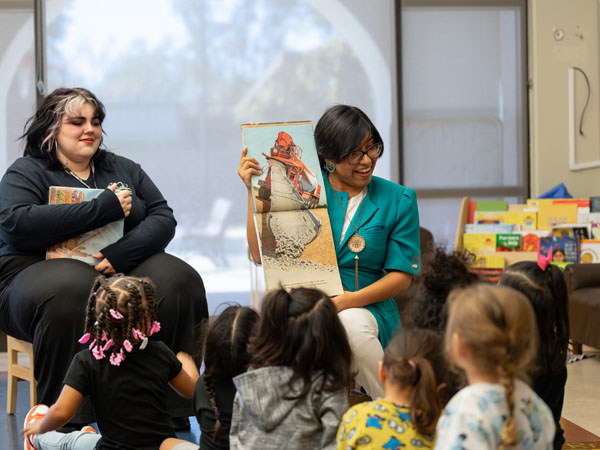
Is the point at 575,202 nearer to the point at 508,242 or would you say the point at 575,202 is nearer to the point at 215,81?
the point at 508,242

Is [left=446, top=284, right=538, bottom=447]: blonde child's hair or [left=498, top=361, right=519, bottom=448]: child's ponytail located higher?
[left=446, top=284, right=538, bottom=447]: blonde child's hair

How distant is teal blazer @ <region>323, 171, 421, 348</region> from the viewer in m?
2.40

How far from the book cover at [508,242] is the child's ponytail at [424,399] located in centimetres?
332

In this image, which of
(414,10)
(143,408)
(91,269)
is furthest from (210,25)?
(143,408)

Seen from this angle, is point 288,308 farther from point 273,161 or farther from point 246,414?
point 273,161

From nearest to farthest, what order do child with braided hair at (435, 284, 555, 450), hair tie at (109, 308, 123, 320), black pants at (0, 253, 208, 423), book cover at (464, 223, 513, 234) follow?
child with braided hair at (435, 284, 555, 450) → hair tie at (109, 308, 123, 320) → black pants at (0, 253, 208, 423) → book cover at (464, 223, 513, 234)

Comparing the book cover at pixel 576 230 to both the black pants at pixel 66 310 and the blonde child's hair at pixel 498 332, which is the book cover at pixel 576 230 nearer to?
the black pants at pixel 66 310

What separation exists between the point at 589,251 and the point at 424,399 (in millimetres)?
3400

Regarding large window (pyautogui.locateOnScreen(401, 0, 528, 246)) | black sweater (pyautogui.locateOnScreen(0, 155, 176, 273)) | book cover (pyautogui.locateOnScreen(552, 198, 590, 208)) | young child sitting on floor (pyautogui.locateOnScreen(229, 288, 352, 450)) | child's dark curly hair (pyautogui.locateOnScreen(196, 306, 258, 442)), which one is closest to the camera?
young child sitting on floor (pyautogui.locateOnScreen(229, 288, 352, 450))

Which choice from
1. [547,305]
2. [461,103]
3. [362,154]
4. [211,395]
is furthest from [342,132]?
[461,103]

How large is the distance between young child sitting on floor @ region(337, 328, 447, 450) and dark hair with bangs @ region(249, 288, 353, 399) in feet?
0.56

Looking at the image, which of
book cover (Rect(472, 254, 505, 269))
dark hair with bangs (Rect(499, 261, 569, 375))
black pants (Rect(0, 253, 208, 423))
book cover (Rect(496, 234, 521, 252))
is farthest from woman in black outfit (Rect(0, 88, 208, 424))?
book cover (Rect(496, 234, 521, 252))

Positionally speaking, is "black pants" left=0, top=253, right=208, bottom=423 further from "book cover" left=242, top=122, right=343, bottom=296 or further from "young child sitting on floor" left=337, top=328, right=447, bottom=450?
"young child sitting on floor" left=337, top=328, right=447, bottom=450

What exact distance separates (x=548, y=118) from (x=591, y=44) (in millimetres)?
583
